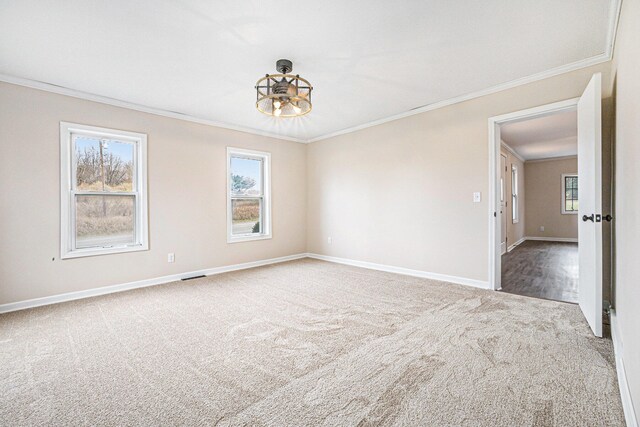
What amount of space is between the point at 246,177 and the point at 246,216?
719mm

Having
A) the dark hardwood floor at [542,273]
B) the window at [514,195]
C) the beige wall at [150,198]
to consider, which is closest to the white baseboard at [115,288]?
the beige wall at [150,198]

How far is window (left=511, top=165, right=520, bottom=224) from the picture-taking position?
24.4 feet

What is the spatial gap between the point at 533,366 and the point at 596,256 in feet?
3.67

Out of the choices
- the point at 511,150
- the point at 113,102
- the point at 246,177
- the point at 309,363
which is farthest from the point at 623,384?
the point at 511,150

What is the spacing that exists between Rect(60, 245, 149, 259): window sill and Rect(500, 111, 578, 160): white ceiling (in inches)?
212

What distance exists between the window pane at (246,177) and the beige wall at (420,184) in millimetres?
1242

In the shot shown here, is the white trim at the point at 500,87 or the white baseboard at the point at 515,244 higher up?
the white trim at the point at 500,87

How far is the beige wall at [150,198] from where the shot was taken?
3.17 m

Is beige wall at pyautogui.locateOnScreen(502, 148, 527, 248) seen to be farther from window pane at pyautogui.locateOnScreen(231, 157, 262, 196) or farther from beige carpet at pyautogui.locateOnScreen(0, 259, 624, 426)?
window pane at pyautogui.locateOnScreen(231, 157, 262, 196)

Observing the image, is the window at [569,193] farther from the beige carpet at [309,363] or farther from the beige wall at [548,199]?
the beige carpet at [309,363]

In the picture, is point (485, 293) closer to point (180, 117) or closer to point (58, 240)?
point (180, 117)

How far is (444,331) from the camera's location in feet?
8.17

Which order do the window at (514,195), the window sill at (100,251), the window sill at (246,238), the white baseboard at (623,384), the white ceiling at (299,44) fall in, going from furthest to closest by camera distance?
1. the window at (514,195)
2. the window sill at (246,238)
3. the window sill at (100,251)
4. the white ceiling at (299,44)
5. the white baseboard at (623,384)

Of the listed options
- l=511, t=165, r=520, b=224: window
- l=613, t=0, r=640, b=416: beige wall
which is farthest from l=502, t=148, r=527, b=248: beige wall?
l=613, t=0, r=640, b=416: beige wall
